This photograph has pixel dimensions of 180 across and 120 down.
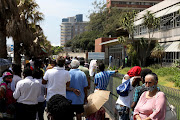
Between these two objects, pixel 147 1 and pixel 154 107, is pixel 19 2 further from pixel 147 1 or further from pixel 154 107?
pixel 147 1

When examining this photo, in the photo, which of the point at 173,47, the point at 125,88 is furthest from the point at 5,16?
the point at 173,47

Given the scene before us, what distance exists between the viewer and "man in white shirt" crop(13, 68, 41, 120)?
4828mm

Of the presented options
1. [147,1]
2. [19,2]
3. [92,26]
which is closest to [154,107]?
[19,2]

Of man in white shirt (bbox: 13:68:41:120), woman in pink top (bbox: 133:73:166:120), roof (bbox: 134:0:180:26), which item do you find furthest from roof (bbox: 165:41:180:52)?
woman in pink top (bbox: 133:73:166:120)

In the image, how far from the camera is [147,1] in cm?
8156

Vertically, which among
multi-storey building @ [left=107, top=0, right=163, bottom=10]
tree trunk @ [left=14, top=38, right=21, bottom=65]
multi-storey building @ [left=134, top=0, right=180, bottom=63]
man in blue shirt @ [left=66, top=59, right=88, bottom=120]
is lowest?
man in blue shirt @ [left=66, top=59, right=88, bottom=120]

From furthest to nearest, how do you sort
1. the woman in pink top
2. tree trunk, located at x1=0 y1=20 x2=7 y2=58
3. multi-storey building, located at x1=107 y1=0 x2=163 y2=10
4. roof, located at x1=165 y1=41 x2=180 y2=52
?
multi-storey building, located at x1=107 y1=0 x2=163 y2=10, roof, located at x1=165 y1=41 x2=180 y2=52, tree trunk, located at x1=0 y1=20 x2=7 y2=58, the woman in pink top

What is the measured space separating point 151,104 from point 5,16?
40.4 ft

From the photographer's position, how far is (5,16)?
44.9 ft

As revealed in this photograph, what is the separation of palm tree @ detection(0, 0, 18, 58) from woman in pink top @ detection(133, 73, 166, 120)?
11.2 metres

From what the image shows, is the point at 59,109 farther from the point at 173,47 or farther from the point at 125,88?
the point at 173,47

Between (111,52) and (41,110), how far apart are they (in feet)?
118

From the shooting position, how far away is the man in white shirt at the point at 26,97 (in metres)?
4.83

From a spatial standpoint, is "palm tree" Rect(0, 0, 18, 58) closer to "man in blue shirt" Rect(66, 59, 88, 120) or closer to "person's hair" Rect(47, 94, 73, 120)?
"man in blue shirt" Rect(66, 59, 88, 120)
